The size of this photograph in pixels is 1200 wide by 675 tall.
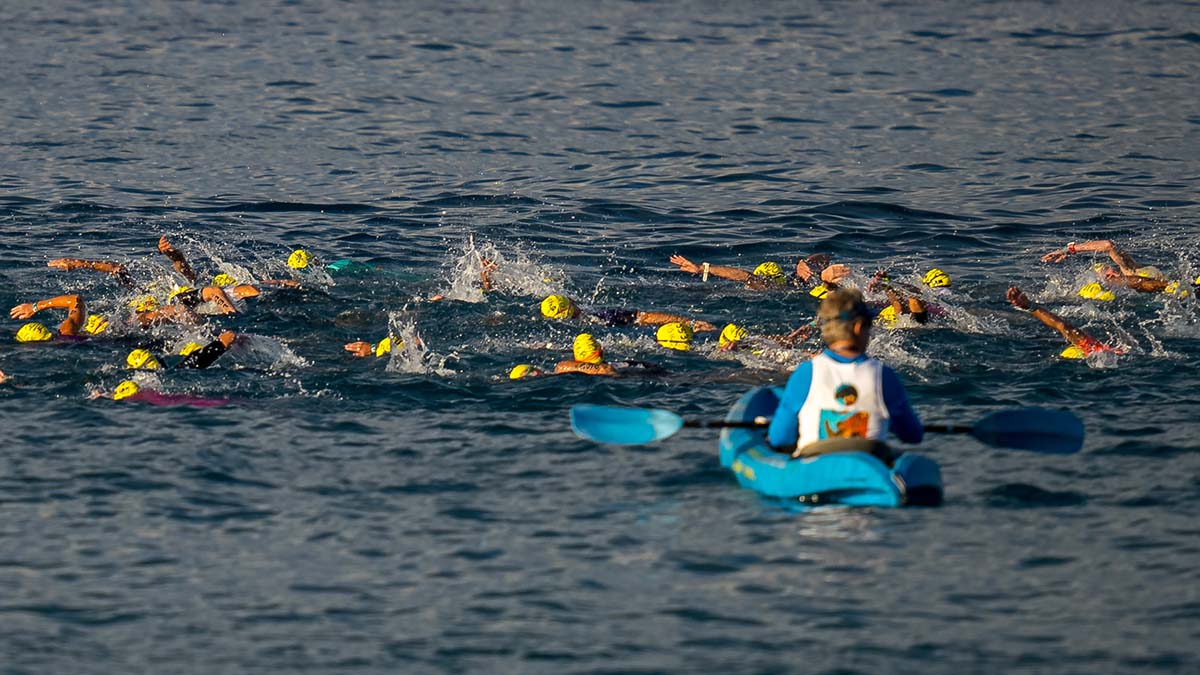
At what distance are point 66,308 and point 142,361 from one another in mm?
2502

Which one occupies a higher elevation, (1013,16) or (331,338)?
(1013,16)

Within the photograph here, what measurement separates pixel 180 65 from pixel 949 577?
86.5 feet

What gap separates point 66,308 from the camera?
14289mm

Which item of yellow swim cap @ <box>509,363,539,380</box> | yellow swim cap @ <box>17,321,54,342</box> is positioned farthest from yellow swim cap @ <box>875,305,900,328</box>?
yellow swim cap @ <box>17,321,54,342</box>

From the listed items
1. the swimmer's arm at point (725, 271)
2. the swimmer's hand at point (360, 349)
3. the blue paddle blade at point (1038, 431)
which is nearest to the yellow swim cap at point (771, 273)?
the swimmer's arm at point (725, 271)

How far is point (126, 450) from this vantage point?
10344mm

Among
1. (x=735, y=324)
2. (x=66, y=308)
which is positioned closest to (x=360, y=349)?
(x=66, y=308)

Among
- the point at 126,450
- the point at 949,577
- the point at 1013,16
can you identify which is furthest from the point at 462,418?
the point at 1013,16

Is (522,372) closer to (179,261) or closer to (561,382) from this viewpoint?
(561,382)

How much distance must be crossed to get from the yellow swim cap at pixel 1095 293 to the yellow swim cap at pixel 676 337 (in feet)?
13.9

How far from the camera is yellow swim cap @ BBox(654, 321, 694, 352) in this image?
13102mm

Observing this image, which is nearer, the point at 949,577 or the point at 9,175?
the point at 949,577

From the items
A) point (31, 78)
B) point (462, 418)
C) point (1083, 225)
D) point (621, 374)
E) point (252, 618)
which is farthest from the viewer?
point (31, 78)

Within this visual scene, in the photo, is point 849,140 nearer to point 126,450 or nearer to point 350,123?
point 350,123
